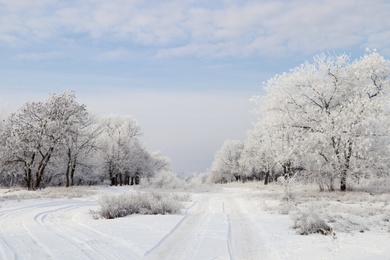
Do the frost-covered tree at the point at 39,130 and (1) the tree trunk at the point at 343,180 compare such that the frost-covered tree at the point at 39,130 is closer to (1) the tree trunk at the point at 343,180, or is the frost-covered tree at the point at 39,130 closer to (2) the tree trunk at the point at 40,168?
(2) the tree trunk at the point at 40,168

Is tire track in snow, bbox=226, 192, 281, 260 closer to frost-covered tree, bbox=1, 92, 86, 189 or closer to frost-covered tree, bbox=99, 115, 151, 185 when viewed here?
frost-covered tree, bbox=1, 92, 86, 189

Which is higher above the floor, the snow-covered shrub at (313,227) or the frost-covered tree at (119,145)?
the frost-covered tree at (119,145)

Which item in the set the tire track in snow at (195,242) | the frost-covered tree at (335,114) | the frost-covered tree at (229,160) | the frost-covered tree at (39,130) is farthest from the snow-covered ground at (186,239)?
the frost-covered tree at (229,160)

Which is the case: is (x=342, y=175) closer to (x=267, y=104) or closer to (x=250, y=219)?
(x=267, y=104)

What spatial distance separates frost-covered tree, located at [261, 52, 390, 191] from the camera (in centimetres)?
2388

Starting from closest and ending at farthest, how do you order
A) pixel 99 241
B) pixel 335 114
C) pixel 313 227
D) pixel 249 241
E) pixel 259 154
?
1. pixel 99 241
2. pixel 249 241
3. pixel 313 227
4. pixel 335 114
5. pixel 259 154

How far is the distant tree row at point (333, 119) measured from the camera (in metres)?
23.9

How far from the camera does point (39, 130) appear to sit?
3572cm

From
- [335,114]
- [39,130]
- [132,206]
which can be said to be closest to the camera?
[132,206]

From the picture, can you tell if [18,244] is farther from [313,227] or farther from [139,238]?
[313,227]

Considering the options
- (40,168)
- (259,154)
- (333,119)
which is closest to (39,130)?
(40,168)

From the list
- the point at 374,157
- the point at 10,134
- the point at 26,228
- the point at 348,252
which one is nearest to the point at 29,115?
the point at 10,134

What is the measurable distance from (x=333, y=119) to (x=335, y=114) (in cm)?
49

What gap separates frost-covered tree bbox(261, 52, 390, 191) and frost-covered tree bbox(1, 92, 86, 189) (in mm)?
21604
